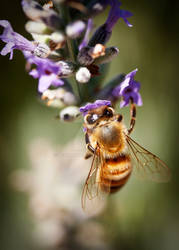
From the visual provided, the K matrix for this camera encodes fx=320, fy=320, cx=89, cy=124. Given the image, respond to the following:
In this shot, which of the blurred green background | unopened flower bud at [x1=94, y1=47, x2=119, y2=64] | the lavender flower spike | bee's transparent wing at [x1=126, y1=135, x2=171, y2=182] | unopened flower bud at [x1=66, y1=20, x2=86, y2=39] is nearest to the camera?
unopened flower bud at [x1=66, y1=20, x2=86, y2=39]

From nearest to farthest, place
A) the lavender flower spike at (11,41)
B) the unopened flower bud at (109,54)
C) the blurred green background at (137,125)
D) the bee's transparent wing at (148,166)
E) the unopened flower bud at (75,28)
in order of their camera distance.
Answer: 1. the unopened flower bud at (75,28)
2. the lavender flower spike at (11,41)
3. the unopened flower bud at (109,54)
4. the bee's transparent wing at (148,166)
5. the blurred green background at (137,125)

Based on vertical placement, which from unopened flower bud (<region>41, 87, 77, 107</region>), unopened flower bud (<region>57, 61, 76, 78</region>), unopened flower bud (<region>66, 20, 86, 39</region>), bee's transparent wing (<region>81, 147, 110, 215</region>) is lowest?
bee's transparent wing (<region>81, 147, 110, 215</region>)

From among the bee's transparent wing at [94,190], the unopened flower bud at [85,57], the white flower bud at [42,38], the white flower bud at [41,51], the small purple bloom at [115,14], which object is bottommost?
the bee's transparent wing at [94,190]

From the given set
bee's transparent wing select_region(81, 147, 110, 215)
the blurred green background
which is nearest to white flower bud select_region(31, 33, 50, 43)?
bee's transparent wing select_region(81, 147, 110, 215)

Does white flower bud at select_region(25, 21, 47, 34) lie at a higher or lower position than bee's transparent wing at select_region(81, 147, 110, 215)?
higher

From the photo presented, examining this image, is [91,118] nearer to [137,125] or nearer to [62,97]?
[62,97]

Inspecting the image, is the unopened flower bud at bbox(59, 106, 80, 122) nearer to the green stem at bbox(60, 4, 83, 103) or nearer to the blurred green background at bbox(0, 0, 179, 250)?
the green stem at bbox(60, 4, 83, 103)

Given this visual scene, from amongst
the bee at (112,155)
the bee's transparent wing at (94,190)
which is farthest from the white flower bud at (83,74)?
the bee's transparent wing at (94,190)

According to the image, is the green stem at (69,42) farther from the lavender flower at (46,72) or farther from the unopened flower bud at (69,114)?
the unopened flower bud at (69,114)

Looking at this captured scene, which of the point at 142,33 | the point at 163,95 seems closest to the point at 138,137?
the point at 163,95
